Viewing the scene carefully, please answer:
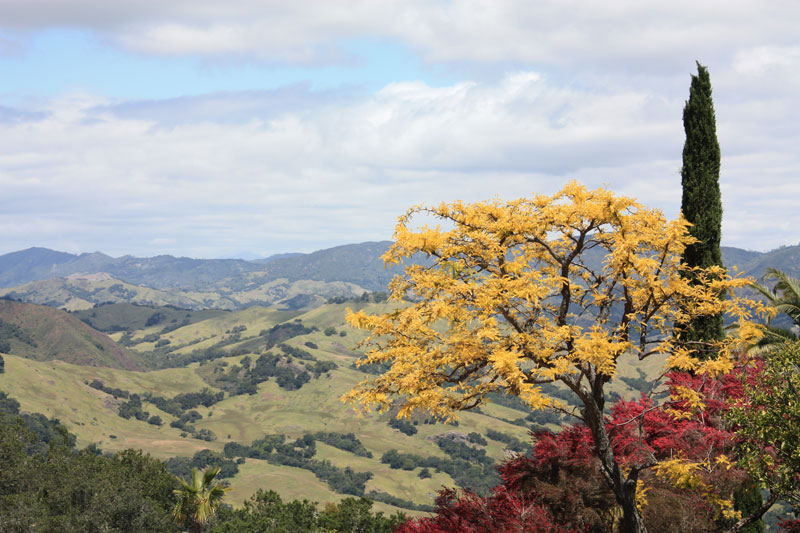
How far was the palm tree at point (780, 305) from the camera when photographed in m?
29.8

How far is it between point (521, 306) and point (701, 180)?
19.8m

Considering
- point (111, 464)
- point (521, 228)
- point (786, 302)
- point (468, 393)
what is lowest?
point (111, 464)

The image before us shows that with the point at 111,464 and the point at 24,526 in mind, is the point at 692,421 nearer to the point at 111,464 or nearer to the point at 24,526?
the point at 24,526

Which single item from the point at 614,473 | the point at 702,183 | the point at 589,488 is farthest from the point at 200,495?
the point at 702,183

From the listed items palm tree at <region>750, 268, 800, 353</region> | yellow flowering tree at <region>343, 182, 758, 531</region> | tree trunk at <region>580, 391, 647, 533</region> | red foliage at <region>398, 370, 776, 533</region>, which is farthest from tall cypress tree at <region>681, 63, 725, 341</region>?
tree trunk at <region>580, 391, 647, 533</region>

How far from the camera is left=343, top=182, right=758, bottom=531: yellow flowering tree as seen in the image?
788 inches

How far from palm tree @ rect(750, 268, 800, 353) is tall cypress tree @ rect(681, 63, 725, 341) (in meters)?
2.82

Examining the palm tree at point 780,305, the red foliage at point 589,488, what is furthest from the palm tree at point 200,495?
the palm tree at point 780,305

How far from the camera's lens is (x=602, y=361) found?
63.2ft

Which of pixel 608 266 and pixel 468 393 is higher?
pixel 608 266

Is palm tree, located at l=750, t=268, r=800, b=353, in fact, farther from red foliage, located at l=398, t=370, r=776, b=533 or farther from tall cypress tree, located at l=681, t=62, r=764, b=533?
red foliage, located at l=398, t=370, r=776, b=533

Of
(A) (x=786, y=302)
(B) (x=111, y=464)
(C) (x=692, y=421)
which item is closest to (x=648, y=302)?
(C) (x=692, y=421)

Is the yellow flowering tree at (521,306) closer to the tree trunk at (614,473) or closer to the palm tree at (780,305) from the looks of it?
the tree trunk at (614,473)

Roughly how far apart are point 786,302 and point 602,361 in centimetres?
1921
